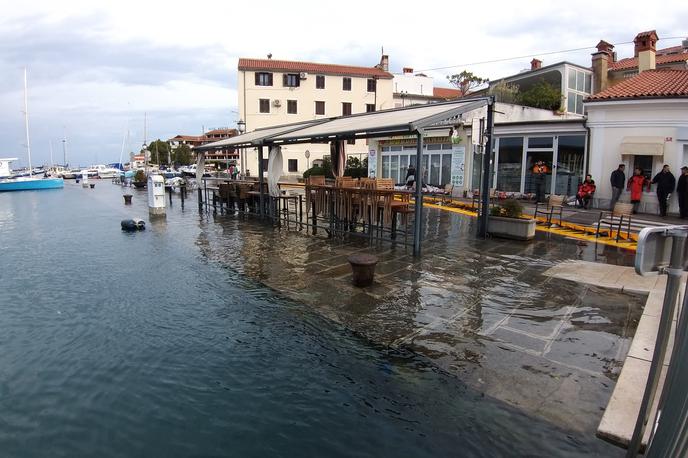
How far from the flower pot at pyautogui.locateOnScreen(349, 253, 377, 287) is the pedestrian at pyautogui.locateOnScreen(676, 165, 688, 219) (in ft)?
37.7

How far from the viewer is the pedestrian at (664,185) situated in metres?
13.5

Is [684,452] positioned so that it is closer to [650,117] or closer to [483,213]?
[483,213]

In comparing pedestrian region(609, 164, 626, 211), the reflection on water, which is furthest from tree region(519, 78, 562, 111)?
the reflection on water

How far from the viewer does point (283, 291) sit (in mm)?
6871

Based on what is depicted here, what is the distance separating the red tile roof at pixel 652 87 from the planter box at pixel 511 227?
748 cm

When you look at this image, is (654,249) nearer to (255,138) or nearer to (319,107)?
(255,138)

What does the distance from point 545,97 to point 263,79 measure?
103ft

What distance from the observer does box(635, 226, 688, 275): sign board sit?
2301 millimetres

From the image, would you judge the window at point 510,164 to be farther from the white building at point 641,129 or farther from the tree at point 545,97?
the tree at point 545,97

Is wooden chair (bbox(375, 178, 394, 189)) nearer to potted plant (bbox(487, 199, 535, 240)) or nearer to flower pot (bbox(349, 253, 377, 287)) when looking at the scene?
potted plant (bbox(487, 199, 535, 240))

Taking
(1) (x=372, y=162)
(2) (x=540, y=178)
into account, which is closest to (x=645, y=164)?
(2) (x=540, y=178)

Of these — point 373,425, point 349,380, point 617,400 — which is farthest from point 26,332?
point 617,400

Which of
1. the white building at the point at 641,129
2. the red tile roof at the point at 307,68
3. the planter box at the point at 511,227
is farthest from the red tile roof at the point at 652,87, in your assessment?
the red tile roof at the point at 307,68

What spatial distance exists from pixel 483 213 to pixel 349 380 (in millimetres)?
7654
